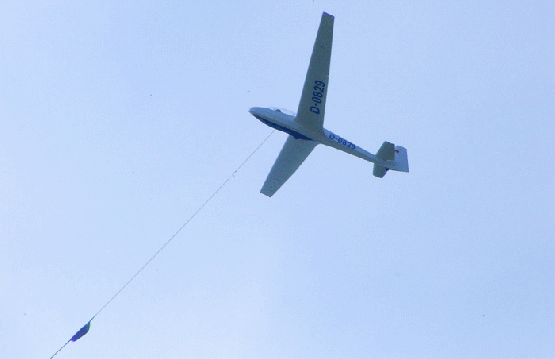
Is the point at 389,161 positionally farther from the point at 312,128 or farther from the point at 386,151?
the point at 312,128

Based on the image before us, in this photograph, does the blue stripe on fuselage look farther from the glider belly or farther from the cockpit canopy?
the glider belly

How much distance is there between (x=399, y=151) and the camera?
1160 inches

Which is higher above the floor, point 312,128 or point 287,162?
point 312,128

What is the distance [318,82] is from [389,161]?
7962 mm

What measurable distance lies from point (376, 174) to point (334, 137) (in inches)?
177

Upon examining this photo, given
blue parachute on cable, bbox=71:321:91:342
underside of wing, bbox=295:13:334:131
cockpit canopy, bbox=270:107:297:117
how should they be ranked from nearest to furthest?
blue parachute on cable, bbox=71:321:91:342 → underside of wing, bbox=295:13:334:131 → cockpit canopy, bbox=270:107:297:117

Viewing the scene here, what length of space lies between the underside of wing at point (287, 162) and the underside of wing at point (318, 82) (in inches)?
64.8

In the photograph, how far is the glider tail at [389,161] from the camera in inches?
1041

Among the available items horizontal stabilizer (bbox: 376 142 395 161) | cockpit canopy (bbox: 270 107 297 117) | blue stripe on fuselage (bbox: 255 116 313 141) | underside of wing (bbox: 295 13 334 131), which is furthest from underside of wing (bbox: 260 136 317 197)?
horizontal stabilizer (bbox: 376 142 395 161)

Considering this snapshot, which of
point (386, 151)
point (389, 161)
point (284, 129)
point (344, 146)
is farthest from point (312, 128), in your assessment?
point (389, 161)

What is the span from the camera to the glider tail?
26.4 metres

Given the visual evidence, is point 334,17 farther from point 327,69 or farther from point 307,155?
point 307,155

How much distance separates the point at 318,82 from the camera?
22.2 metres

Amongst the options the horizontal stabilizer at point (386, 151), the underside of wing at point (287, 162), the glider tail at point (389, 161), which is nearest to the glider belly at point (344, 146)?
the horizontal stabilizer at point (386, 151)
